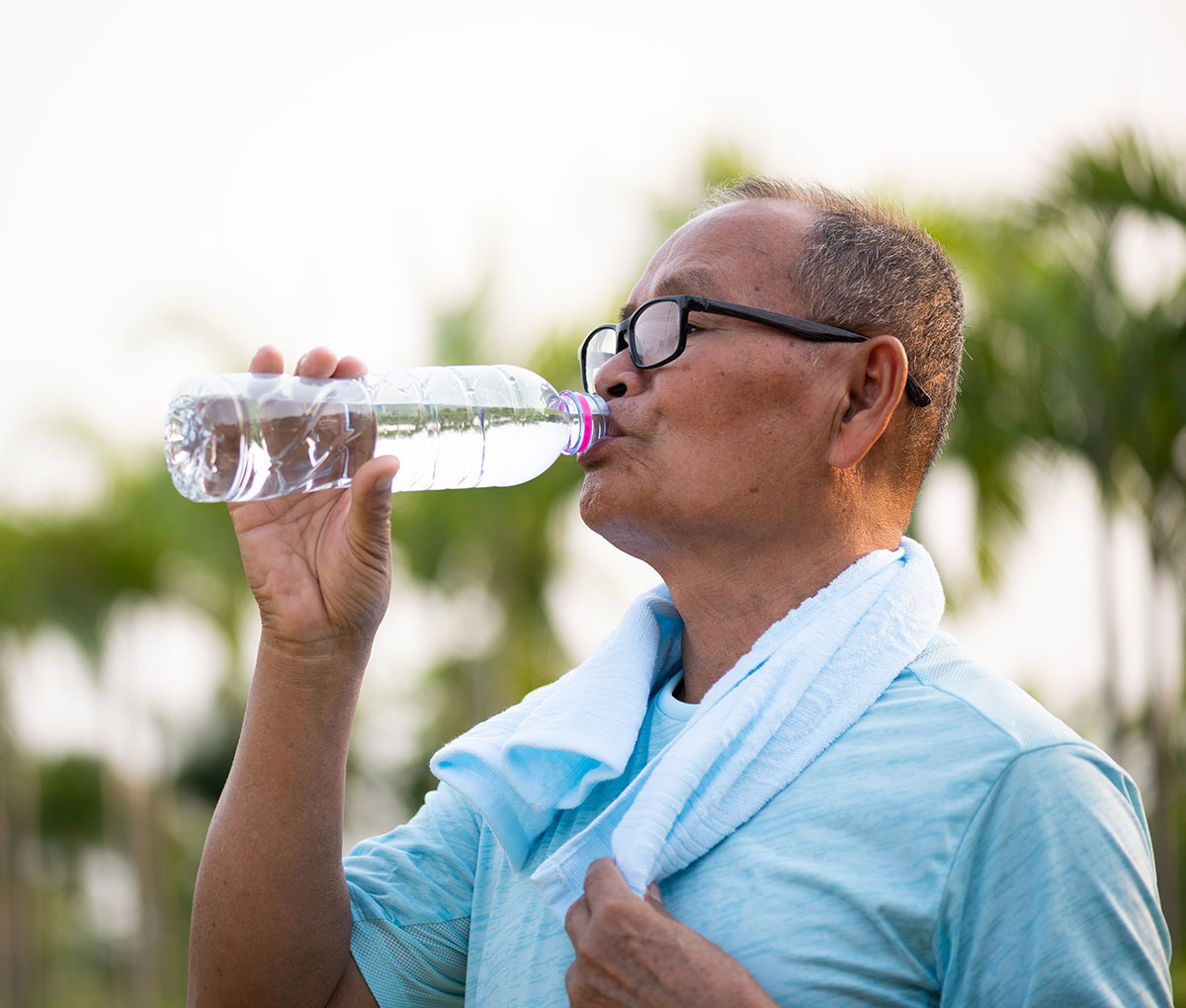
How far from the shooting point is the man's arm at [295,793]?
7.44 ft

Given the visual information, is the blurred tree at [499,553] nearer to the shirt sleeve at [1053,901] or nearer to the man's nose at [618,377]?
the man's nose at [618,377]

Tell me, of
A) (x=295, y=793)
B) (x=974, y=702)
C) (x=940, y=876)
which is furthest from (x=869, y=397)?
(x=295, y=793)

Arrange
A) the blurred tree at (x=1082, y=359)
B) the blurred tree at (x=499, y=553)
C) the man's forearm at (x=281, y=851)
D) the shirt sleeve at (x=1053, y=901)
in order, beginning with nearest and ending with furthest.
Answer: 1. the shirt sleeve at (x=1053, y=901)
2. the man's forearm at (x=281, y=851)
3. the blurred tree at (x=1082, y=359)
4. the blurred tree at (x=499, y=553)

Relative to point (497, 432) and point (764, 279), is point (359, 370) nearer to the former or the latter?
point (497, 432)

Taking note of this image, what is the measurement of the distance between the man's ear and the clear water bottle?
480mm

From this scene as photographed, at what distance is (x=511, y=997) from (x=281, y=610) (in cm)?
81

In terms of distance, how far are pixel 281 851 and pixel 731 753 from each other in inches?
33.8

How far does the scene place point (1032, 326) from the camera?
998 centimetres

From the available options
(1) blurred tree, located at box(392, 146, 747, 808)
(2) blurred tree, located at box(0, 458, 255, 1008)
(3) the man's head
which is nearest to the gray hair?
(3) the man's head

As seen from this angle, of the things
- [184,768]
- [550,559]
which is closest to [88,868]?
[184,768]

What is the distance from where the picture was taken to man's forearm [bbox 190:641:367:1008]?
2266mm

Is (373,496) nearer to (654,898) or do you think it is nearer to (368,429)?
(368,429)

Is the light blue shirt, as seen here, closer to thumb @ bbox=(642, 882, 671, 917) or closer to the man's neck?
thumb @ bbox=(642, 882, 671, 917)

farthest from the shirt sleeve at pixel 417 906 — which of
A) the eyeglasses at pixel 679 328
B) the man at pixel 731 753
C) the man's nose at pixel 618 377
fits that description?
the eyeglasses at pixel 679 328
